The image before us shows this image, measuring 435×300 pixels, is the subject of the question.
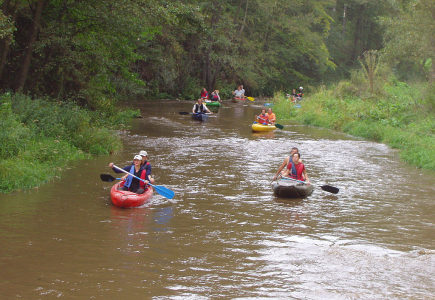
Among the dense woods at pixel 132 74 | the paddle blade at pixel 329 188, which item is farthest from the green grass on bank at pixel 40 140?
the paddle blade at pixel 329 188

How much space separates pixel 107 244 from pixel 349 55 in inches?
2197

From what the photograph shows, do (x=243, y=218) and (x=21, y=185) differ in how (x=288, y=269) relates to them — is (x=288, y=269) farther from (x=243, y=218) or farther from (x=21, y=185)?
(x=21, y=185)

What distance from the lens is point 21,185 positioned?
30.5 ft

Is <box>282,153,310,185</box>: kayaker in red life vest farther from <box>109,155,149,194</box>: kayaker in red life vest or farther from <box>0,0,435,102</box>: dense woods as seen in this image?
<box>0,0,435,102</box>: dense woods

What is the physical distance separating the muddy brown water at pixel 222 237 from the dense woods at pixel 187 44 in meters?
5.05

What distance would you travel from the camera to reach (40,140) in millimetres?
11766

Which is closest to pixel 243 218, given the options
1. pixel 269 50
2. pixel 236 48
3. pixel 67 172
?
pixel 67 172

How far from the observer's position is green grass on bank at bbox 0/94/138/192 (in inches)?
374

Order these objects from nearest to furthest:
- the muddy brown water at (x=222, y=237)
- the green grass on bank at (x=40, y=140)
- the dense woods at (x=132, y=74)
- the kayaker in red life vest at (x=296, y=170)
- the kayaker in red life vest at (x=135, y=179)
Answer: the muddy brown water at (x=222, y=237) → the kayaker in red life vest at (x=135, y=179) → the green grass on bank at (x=40, y=140) → the kayaker in red life vest at (x=296, y=170) → the dense woods at (x=132, y=74)

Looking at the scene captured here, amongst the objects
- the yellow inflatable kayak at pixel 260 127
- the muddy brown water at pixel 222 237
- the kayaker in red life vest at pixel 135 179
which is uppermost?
the yellow inflatable kayak at pixel 260 127

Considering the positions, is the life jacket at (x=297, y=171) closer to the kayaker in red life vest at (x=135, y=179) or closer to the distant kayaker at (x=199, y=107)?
the kayaker in red life vest at (x=135, y=179)

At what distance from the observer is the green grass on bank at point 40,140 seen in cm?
950

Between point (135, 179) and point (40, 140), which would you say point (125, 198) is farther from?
point (40, 140)

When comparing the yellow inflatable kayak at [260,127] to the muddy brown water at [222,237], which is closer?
the muddy brown water at [222,237]
